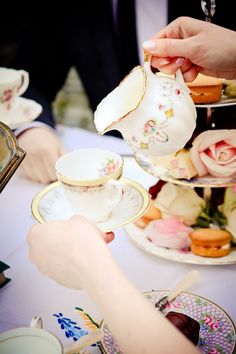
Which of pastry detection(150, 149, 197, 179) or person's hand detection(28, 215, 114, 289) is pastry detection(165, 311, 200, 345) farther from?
pastry detection(150, 149, 197, 179)

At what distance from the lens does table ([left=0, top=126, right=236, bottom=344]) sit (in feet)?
2.78

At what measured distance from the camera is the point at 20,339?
2.14 feet

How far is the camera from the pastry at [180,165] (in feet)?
3.18

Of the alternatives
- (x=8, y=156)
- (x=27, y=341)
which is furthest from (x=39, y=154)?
(x=27, y=341)

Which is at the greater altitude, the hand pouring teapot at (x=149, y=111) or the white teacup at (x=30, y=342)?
the hand pouring teapot at (x=149, y=111)

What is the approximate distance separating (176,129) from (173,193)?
0.26m

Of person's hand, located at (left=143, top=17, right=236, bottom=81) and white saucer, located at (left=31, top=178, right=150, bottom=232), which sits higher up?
person's hand, located at (left=143, top=17, right=236, bottom=81)

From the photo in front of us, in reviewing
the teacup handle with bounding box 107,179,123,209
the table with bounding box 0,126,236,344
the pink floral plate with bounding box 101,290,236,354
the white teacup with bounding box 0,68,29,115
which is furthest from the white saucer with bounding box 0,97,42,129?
the pink floral plate with bounding box 101,290,236,354

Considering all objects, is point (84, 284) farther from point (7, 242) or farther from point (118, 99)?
point (7, 242)

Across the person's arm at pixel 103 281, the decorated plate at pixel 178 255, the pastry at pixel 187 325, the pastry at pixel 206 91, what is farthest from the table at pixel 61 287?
the pastry at pixel 206 91

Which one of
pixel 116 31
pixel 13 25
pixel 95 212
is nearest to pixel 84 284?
pixel 95 212

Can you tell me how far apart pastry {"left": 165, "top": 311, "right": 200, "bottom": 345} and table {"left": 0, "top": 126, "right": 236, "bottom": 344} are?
12 cm

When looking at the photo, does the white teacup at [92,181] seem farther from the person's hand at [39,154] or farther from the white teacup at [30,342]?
the person's hand at [39,154]

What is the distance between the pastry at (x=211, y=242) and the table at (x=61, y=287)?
0.03 meters
